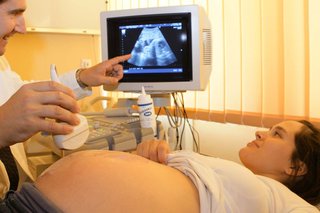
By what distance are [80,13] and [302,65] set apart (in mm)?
1647

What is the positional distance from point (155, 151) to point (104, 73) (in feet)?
2.08

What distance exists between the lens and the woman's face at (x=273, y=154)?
45.8 inches

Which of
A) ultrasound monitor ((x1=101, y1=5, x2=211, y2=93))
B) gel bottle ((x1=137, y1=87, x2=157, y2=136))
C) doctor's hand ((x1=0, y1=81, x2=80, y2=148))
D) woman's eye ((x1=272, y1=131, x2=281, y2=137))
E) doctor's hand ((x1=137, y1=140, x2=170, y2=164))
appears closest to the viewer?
doctor's hand ((x1=0, y1=81, x2=80, y2=148))

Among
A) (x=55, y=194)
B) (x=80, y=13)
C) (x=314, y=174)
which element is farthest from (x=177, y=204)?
(x=80, y=13)

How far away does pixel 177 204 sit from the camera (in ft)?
2.81

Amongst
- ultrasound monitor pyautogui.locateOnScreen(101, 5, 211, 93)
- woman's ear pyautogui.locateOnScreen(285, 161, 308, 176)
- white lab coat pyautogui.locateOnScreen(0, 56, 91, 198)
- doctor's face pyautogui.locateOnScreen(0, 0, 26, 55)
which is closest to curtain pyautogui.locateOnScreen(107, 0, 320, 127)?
ultrasound monitor pyautogui.locateOnScreen(101, 5, 211, 93)

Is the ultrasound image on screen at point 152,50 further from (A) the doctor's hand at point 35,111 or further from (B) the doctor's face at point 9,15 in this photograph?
(A) the doctor's hand at point 35,111

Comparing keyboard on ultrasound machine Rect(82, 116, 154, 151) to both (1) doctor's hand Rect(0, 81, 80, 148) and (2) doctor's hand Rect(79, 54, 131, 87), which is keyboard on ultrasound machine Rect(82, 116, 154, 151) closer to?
(2) doctor's hand Rect(79, 54, 131, 87)

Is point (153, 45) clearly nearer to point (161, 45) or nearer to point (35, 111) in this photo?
point (161, 45)

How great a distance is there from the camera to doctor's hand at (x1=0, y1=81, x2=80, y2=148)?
813 millimetres

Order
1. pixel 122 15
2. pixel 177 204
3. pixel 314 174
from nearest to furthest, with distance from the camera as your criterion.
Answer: pixel 177 204 < pixel 314 174 < pixel 122 15

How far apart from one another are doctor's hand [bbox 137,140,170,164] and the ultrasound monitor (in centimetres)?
54

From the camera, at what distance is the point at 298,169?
1143 mm

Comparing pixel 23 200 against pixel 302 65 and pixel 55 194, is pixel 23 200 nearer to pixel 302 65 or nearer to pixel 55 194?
pixel 55 194
